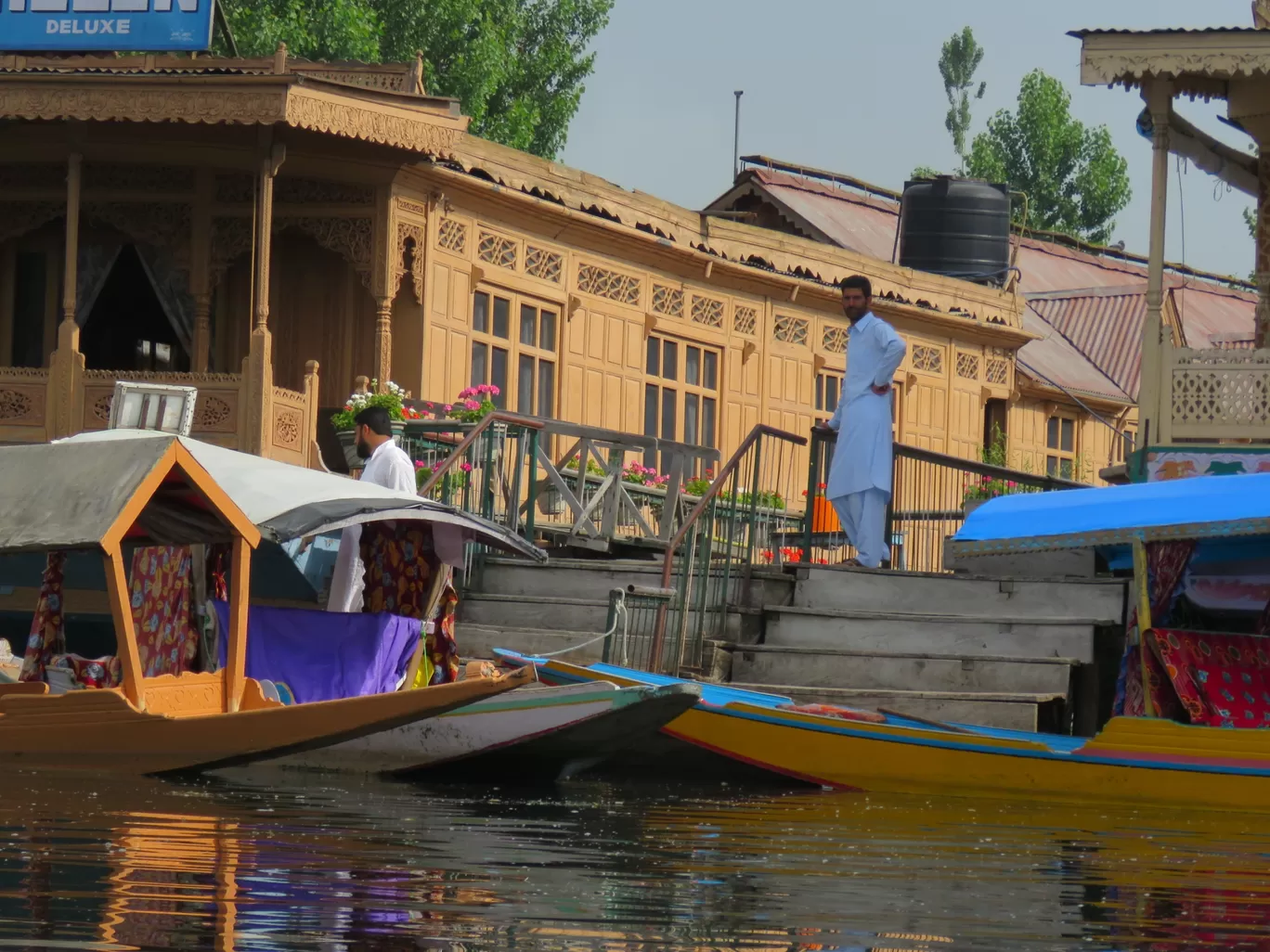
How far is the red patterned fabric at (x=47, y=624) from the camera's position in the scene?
11586 mm

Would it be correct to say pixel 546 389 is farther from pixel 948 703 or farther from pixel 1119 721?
pixel 1119 721

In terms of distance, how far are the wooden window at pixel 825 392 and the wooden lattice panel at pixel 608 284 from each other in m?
3.60

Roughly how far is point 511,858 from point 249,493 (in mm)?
3952

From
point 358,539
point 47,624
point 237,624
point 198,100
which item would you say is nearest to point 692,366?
point 198,100

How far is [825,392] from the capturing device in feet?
82.6

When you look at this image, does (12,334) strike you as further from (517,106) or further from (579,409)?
(517,106)

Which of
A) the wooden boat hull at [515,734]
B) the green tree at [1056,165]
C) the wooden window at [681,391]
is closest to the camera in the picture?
the wooden boat hull at [515,734]

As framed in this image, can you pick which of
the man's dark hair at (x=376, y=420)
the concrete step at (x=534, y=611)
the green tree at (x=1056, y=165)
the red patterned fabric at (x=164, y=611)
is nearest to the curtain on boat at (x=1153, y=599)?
the concrete step at (x=534, y=611)

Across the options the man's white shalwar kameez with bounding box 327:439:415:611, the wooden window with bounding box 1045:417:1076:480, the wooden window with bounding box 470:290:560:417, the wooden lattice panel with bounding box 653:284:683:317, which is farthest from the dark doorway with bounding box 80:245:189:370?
the wooden window with bounding box 1045:417:1076:480

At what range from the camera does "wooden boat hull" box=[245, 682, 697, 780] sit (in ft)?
35.9

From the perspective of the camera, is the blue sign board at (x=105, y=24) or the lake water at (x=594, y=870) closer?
the lake water at (x=594, y=870)

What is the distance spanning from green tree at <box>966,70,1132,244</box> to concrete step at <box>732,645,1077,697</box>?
126ft

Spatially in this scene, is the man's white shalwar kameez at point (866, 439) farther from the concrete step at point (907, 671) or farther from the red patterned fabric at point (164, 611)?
the red patterned fabric at point (164, 611)

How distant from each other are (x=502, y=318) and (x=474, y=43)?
15.3 metres
